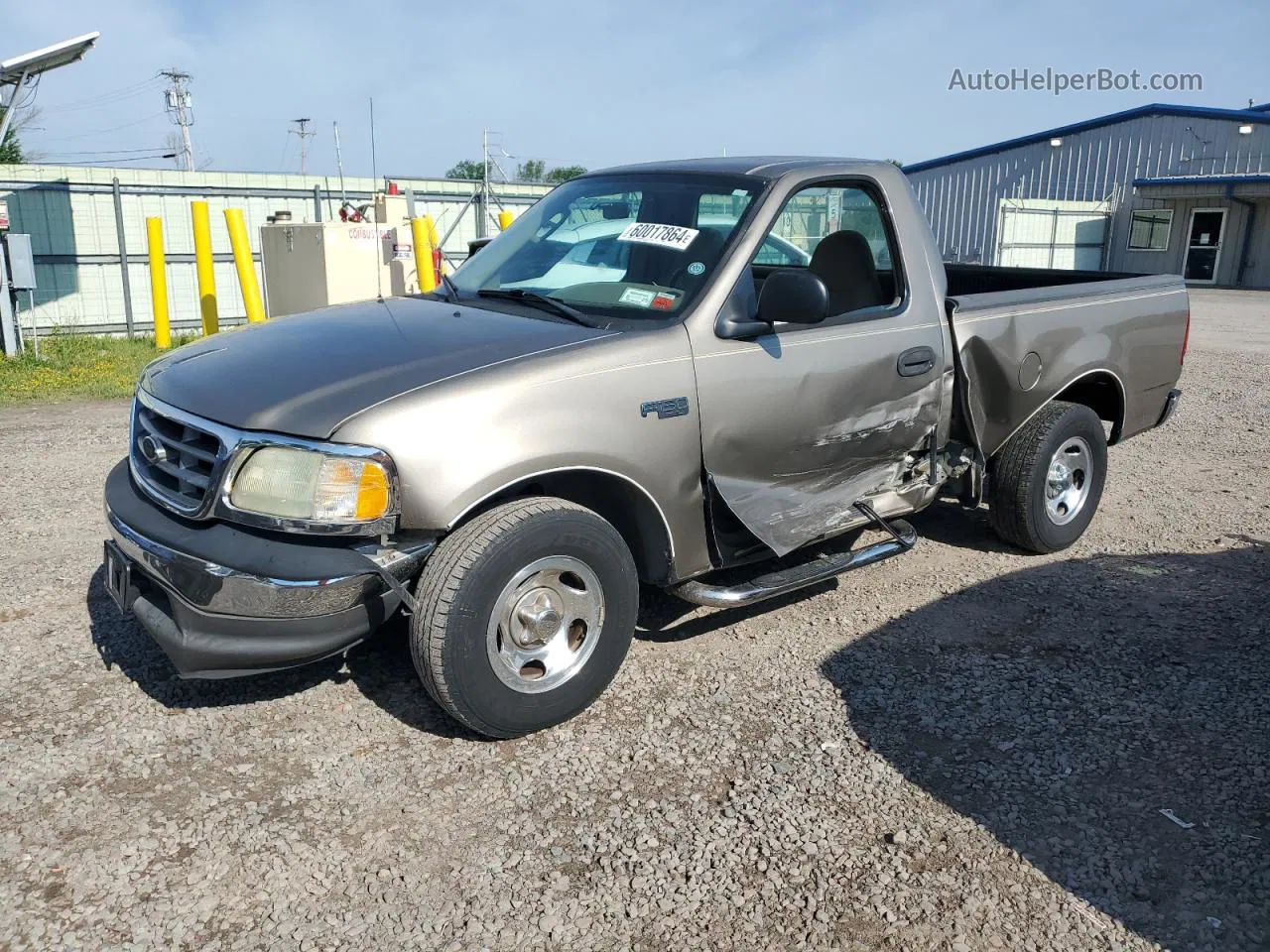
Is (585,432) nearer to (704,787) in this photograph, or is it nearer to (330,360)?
(330,360)

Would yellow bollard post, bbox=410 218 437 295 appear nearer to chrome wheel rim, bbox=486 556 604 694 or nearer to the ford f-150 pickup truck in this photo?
the ford f-150 pickup truck

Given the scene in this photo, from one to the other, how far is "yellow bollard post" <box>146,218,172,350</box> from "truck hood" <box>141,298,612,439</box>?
9.07m

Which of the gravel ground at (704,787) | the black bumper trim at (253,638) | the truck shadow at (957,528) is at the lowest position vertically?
the gravel ground at (704,787)

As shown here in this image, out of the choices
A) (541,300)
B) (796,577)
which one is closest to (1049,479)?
(796,577)

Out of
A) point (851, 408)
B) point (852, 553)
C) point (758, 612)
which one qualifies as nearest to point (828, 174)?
point (851, 408)

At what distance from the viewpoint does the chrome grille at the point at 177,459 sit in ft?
10.7

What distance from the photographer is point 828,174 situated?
4387 mm

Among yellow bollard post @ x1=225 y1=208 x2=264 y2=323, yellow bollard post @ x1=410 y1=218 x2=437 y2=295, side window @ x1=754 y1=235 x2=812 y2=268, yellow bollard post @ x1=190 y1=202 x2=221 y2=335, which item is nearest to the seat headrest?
side window @ x1=754 y1=235 x2=812 y2=268

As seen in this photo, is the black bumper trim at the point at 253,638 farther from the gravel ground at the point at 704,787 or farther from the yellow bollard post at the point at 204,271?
the yellow bollard post at the point at 204,271

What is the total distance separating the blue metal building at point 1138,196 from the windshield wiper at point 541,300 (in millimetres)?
25139

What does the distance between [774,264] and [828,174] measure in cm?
63

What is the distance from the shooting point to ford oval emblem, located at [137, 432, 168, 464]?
3512 millimetres

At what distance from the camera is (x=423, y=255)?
507 inches

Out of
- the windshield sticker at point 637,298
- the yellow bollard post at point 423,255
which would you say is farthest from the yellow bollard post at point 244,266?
the windshield sticker at point 637,298
